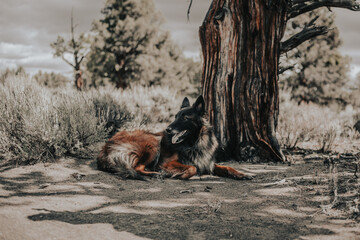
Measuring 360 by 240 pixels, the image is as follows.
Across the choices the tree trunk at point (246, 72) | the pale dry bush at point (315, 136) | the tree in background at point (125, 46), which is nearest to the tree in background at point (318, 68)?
the tree in background at point (125, 46)

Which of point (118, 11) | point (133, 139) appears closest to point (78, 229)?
point (133, 139)

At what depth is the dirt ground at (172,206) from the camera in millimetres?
2570

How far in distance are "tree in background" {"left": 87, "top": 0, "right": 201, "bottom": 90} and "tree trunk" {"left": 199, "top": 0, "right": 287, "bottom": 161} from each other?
1032 inches

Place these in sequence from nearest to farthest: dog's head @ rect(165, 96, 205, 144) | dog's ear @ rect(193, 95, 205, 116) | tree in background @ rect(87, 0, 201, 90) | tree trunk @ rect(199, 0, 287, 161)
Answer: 1. dog's head @ rect(165, 96, 205, 144)
2. dog's ear @ rect(193, 95, 205, 116)
3. tree trunk @ rect(199, 0, 287, 161)
4. tree in background @ rect(87, 0, 201, 90)

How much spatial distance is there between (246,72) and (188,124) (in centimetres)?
162

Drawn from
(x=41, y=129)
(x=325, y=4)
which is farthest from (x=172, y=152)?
(x=325, y=4)

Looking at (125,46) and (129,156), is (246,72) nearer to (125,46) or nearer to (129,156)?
(129,156)

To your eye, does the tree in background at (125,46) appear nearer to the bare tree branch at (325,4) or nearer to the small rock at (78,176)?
the bare tree branch at (325,4)

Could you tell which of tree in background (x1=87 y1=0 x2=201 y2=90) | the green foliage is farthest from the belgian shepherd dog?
tree in background (x1=87 y1=0 x2=201 y2=90)

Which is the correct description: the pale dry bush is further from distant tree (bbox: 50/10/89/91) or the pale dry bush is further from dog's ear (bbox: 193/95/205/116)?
distant tree (bbox: 50/10/89/91)

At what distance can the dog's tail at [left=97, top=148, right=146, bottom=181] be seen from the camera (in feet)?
14.5

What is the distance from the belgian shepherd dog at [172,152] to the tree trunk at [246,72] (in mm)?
769

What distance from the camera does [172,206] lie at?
3.25 meters

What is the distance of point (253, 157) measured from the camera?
5551 millimetres
